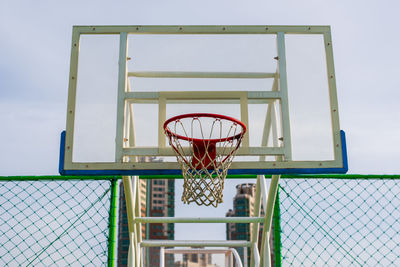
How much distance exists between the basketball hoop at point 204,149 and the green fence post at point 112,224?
906 mm

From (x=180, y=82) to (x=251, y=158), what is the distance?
822mm

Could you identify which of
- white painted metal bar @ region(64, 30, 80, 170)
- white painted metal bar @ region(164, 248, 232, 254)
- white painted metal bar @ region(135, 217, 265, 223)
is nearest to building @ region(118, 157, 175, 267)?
white painted metal bar @ region(164, 248, 232, 254)

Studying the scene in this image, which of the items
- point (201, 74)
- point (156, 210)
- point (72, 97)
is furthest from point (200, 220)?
point (156, 210)

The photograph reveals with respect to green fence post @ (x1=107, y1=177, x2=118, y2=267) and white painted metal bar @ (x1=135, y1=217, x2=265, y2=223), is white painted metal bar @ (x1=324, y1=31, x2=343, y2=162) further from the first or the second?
green fence post @ (x1=107, y1=177, x2=118, y2=267)

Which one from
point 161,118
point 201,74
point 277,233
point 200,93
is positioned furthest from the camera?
point 277,233

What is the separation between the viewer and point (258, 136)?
397 centimetres

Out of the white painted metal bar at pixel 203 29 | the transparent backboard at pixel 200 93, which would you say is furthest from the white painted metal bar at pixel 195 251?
the white painted metal bar at pixel 203 29

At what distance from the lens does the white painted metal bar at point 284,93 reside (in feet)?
11.9

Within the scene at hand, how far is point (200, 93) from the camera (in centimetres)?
380

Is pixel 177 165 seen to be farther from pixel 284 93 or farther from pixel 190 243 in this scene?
pixel 190 243

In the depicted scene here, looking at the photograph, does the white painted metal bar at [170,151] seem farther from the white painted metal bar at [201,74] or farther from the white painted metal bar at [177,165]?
the white painted metal bar at [201,74]

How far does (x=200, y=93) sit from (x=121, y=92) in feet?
1.96

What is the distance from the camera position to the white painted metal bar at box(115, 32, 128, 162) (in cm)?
360

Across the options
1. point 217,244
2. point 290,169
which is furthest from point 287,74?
point 217,244
